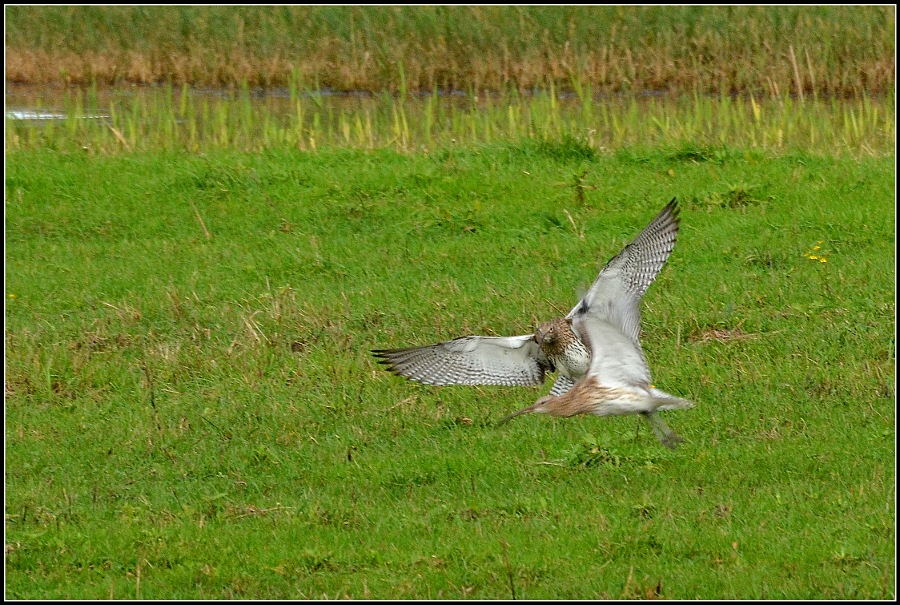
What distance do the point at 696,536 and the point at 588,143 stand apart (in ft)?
22.7

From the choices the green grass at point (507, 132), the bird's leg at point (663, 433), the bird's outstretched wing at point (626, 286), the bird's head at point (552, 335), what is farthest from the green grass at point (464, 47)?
the bird's leg at point (663, 433)

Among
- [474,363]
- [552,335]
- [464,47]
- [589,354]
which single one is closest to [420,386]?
[474,363]

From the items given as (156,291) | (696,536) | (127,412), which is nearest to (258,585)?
(696,536)

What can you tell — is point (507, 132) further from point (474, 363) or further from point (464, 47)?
point (474, 363)

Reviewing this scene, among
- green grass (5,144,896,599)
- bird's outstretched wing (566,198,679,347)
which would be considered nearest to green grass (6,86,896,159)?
green grass (5,144,896,599)

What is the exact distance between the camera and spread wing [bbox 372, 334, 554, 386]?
21.1 ft

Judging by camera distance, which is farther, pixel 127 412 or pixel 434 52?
pixel 434 52

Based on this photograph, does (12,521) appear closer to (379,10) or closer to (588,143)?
(588,143)

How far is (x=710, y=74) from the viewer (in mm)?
17344

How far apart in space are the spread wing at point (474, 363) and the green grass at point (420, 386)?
26 centimetres

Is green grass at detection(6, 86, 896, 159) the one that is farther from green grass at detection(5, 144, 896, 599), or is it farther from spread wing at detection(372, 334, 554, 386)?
spread wing at detection(372, 334, 554, 386)

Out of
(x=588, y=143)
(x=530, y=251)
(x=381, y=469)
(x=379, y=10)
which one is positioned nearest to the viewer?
(x=381, y=469)

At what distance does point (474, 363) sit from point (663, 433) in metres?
1.07

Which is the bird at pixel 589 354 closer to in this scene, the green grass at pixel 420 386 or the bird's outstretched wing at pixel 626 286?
the bird's outstretched wing at pixel 626 286
